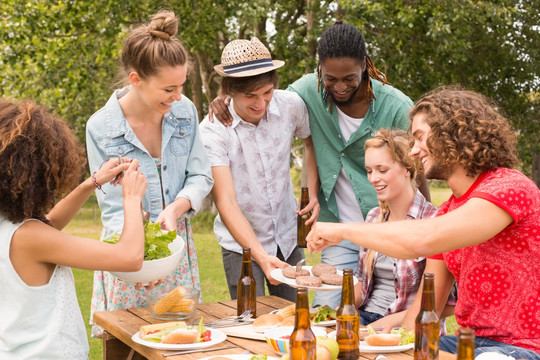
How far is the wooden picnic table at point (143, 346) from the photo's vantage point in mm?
2840

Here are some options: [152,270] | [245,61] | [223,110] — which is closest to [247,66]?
[245,61]

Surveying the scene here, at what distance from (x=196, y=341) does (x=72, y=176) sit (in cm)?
91

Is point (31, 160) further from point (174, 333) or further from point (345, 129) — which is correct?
point (345, 129)

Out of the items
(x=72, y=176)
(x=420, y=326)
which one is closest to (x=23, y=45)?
(x=72, y=176)

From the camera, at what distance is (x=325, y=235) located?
3.14 meters

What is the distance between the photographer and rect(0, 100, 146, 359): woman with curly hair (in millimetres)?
2732

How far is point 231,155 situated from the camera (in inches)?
175

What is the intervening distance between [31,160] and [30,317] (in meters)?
0.65

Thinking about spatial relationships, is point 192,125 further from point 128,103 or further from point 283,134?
point 283,134

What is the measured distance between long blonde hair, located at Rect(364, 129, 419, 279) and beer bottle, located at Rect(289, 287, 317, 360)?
160 cm

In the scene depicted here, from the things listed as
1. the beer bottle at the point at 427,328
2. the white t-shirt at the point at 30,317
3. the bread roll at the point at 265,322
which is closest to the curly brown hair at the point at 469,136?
the beer bottle at the point at 427,328

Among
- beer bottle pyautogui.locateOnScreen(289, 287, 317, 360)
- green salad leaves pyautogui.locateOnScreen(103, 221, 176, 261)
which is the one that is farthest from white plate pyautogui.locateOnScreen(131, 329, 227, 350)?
beer bottle pyautogui.locateOnScreen(289, 287, 317, 360)

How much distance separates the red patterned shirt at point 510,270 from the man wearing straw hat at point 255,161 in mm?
1593

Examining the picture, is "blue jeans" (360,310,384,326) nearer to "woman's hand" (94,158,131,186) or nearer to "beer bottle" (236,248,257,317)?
"beer bottle" (236,248,257,317)
